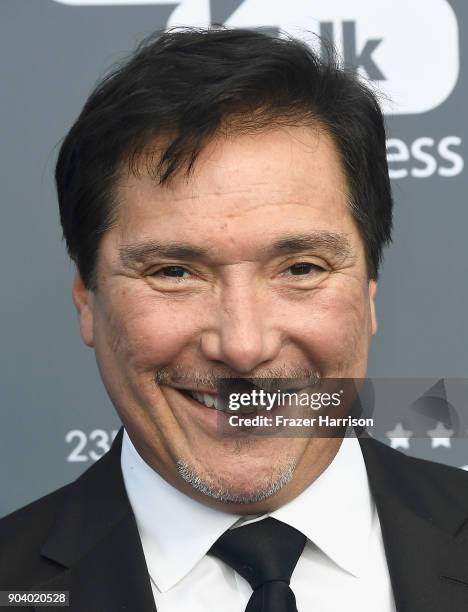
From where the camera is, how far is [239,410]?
1772 millimetres

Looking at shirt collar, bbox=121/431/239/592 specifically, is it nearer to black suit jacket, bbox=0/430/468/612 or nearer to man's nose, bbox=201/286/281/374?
black suit jacket, bbox=0/430/468/612

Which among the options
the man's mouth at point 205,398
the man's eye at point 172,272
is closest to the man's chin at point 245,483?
the man's mouth at point 205,398

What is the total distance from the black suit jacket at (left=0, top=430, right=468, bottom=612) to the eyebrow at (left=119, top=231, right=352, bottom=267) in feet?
1.33

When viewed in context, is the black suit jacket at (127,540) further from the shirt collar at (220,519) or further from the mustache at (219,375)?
the mustache at (219,375)

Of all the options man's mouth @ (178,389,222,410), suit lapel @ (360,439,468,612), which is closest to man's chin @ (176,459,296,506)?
man's mouth @ (178,389,222,410)

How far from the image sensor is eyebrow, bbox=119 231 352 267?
1.73 meters

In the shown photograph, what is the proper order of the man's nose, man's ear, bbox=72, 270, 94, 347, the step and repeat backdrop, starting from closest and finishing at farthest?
the man's nose → man's ear, bbox=72, 270, 94, 347 → the step and repeat backdrop

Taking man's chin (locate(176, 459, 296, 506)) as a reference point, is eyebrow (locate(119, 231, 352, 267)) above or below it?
above

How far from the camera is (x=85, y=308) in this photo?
6.59 feet

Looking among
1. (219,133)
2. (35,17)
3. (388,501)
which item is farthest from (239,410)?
(35,17)

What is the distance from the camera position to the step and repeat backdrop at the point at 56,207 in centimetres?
241

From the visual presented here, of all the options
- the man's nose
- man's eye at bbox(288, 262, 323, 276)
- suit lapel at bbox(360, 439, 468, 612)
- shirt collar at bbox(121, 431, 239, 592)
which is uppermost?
man's eye at bbox(288, 262, 323, 276)

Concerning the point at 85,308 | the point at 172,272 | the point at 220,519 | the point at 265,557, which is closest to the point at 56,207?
the point at 85,308

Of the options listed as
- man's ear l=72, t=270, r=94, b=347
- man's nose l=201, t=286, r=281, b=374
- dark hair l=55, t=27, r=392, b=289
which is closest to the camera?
man's nose l=201, t=286, r=281, b=374
